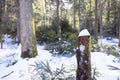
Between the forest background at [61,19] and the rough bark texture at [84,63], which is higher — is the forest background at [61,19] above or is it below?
above

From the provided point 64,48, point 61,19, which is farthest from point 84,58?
point 61,19

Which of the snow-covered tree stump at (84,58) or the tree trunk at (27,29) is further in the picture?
the tree trunk at (27,29)

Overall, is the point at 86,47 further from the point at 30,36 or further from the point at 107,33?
the point at 107,33

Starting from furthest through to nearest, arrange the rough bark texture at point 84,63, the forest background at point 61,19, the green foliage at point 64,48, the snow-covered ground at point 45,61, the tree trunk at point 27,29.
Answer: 1. the forest background at point 61,19
2. the green foliage at point 64,48
3. the tree trunk at point 27,29
4. the snow-covered ground at point 45,61
5. the rough bark texture at point 84,63

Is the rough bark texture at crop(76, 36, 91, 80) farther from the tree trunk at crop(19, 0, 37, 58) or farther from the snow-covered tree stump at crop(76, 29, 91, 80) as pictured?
the tree trunk at crop(19, 0, 37, 58)

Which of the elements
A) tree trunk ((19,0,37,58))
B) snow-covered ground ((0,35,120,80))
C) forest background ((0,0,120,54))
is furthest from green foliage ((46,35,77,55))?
tree trunk ((19,0,37,58))

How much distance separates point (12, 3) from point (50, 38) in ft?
25.6

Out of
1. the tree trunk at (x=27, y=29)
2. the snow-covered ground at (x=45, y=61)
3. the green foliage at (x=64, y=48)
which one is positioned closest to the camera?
the snow-covered ground at (x=45, y=61)

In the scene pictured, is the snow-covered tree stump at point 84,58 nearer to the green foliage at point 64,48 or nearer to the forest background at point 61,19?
the green foliage at point 64,48

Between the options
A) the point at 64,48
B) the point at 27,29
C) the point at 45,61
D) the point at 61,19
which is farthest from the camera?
the point at 61,19

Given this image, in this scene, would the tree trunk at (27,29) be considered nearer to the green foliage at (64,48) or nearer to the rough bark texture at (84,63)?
the green foliage at (64,48)

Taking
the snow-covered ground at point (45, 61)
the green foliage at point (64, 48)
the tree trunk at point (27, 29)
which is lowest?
the snow-covered ground at point (45, 61)

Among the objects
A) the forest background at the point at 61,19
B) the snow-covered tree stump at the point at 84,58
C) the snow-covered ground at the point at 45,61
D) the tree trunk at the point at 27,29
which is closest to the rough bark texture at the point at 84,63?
the snow-covered tree stump at the point at 84,58

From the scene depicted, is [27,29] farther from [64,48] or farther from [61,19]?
[61,19]
